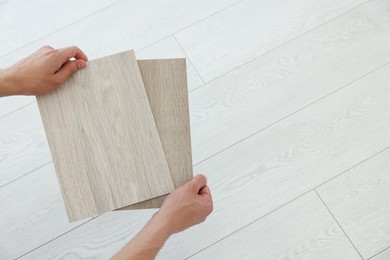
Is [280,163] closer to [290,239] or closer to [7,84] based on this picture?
[290,239]

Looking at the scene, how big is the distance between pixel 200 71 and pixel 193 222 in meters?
0.55

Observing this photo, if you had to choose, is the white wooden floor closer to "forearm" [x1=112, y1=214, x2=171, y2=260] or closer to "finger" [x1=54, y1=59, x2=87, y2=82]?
"forearm" [x1=112, y1=214, x2=171, y2=260]

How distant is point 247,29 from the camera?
3.86ft

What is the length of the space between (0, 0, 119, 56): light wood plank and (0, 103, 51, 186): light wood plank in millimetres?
250

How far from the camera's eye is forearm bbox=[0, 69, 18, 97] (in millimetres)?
729

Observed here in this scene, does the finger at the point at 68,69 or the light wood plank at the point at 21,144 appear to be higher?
the finger at the point at 68,69

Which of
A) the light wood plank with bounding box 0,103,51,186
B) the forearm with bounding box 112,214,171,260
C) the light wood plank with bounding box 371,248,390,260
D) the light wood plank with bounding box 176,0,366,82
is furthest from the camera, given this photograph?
the light wood plank with bounding box 176,0,366,82

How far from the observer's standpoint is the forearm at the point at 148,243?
25.1 inches

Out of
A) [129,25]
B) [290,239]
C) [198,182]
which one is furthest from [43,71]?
[290,239]

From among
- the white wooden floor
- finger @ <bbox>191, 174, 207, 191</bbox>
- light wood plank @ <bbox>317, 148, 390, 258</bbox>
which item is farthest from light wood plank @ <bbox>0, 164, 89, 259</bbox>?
light wood plank @ <bbox>317, 148, 390, 258</bbox>

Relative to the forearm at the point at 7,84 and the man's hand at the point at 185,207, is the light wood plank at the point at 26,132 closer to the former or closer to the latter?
the forearm at the point at 7,84

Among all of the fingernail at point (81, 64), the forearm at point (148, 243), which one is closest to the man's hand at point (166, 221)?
the forearm at point (148, 243)

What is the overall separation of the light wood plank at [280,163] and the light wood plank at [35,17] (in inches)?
25.4

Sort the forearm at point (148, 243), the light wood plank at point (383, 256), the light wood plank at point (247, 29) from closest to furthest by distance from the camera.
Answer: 1. the forearm at point (148, 243)
2. the light wood plank at point (383, 256)
3. the light wood plank at point (247, 29)
